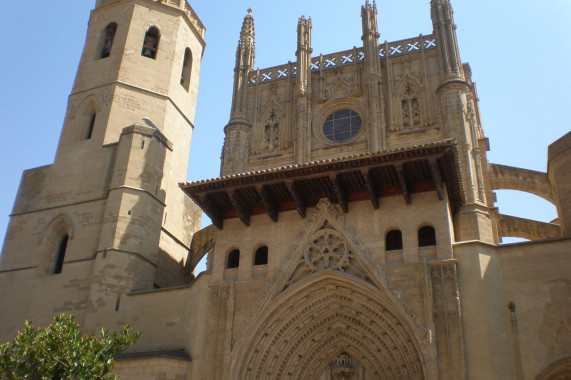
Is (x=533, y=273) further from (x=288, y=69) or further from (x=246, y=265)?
(x=288, y=69)

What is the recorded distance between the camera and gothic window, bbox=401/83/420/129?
50.9 ft

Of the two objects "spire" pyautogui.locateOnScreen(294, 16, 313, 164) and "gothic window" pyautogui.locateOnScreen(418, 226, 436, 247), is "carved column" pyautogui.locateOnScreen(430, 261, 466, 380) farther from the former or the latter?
"spire" pyautogui.locateOnScreen(294, 16, 313, 164)

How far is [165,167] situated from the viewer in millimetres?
17516

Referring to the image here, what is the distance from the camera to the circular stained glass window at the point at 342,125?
16172 millimetres

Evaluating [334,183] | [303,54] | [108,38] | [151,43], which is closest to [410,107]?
[303,54]

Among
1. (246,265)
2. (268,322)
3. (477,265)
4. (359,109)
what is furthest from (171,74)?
(477,265)

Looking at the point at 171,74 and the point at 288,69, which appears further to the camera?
the point at 171,74

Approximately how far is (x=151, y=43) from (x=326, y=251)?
36.7 feet

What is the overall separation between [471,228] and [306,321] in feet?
13.8

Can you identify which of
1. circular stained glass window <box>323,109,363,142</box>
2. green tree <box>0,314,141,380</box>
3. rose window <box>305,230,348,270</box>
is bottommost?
green tree <box>0,314,141,380</box>

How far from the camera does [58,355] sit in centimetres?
911

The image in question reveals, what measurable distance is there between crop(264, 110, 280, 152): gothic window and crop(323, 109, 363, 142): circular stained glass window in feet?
4.62

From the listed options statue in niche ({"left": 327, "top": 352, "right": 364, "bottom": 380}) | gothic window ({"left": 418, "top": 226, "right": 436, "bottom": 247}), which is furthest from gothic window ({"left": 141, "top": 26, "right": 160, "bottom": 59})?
statue in niche ({"left": 327, "top": 352, "right": 364, "bottom": 380})

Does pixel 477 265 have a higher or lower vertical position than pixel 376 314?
higher
